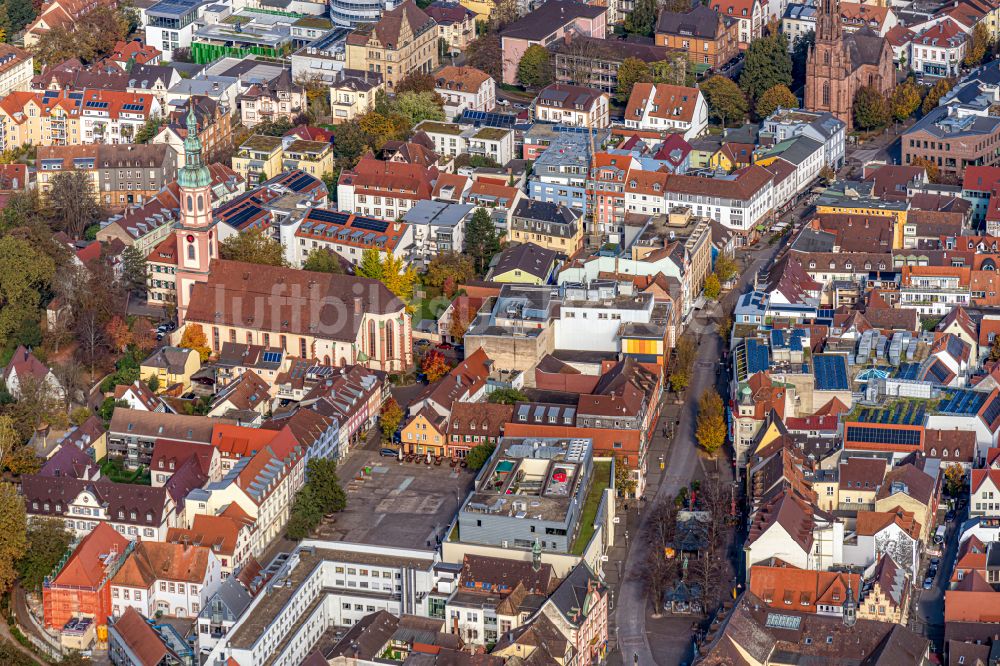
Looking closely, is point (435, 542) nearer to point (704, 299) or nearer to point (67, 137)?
point (704, 299)

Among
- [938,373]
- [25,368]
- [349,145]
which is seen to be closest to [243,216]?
[349,145]

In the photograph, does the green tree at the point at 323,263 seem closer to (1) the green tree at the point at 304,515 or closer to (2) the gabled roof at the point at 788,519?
(1) the green tree at the point at 304,515

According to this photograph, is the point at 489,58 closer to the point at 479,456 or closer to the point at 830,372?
the point at 830,372

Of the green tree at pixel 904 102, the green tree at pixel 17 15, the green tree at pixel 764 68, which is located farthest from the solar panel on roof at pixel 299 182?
the green tree at pixel 17 15

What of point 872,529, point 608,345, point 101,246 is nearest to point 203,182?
point 101,246

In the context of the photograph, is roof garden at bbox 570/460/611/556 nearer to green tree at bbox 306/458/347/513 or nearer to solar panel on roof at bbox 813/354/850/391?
green tree at bbox 306/458/347/513
